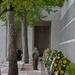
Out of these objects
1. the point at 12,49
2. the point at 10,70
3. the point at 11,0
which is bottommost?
the point at 10,70

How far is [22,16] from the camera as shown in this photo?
28.7 m

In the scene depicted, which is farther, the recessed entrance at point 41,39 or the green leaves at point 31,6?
the recessed entrance at point 41,39

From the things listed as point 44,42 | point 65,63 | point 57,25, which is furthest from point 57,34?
point 65,63

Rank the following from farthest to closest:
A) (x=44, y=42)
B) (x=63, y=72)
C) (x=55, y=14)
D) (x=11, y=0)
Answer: (x=44, y=42) → (x=55, y=14) → (x=11, y=0) → (x=63, y=72)

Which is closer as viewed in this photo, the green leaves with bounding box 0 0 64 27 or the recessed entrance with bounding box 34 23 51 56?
the green leaves with bounding box 0 0 64 27

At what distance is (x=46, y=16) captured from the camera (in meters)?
32.9

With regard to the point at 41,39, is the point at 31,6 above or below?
above

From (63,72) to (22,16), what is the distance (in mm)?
18615

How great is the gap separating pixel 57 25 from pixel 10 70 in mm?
19094

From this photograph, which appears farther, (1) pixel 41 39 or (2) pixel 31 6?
(1) pixel 41 39

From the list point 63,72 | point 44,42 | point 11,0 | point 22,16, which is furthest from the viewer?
point 44,42

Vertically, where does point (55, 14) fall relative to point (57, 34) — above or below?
above

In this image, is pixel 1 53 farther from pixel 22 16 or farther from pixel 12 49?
pixel 12 49

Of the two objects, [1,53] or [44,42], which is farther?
[44,42]
